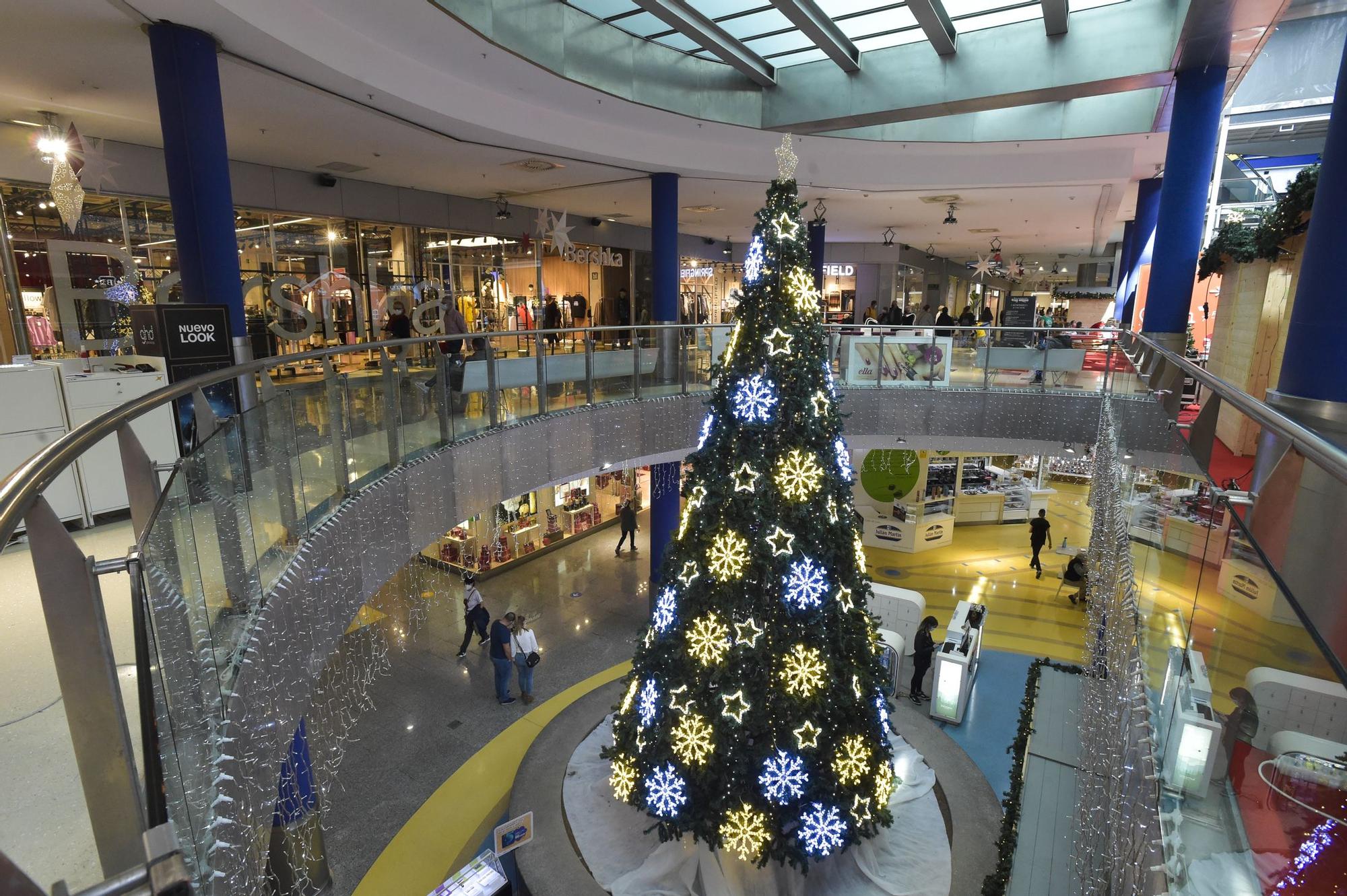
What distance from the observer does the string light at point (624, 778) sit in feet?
20.5

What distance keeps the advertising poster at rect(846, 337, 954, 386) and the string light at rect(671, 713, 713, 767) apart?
736cm

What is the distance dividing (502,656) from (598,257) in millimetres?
12837

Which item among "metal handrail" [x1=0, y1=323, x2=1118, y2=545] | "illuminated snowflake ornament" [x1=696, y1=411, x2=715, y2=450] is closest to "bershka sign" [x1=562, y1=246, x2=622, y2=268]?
"illuminated snowflake ornament" [x1=696, y1=411, x2=715, y2=450]

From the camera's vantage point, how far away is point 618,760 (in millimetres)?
6379

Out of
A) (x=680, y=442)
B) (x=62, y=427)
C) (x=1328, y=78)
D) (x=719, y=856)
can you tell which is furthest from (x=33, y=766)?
(x=1328, y=78)

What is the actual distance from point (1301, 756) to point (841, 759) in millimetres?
4912

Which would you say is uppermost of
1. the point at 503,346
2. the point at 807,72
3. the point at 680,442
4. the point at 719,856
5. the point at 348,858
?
the point at 807,72

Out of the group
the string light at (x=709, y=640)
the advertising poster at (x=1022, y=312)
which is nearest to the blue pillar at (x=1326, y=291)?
the string light at (x=709, y=640)

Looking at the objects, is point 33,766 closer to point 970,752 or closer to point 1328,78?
point 970,752

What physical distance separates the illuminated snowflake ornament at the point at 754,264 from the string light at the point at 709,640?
2640 mm

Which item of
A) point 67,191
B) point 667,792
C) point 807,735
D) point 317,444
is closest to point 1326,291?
point 807,735

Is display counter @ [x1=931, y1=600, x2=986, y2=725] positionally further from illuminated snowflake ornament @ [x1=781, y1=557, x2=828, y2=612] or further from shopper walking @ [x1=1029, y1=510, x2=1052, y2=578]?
shopper walking @ [x1=1029, y1=510, x2=1052, y2=578]

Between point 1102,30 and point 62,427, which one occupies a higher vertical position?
point 1102,30

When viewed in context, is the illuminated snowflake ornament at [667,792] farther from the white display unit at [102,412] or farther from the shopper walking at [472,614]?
the shopper walking at [472,614]
